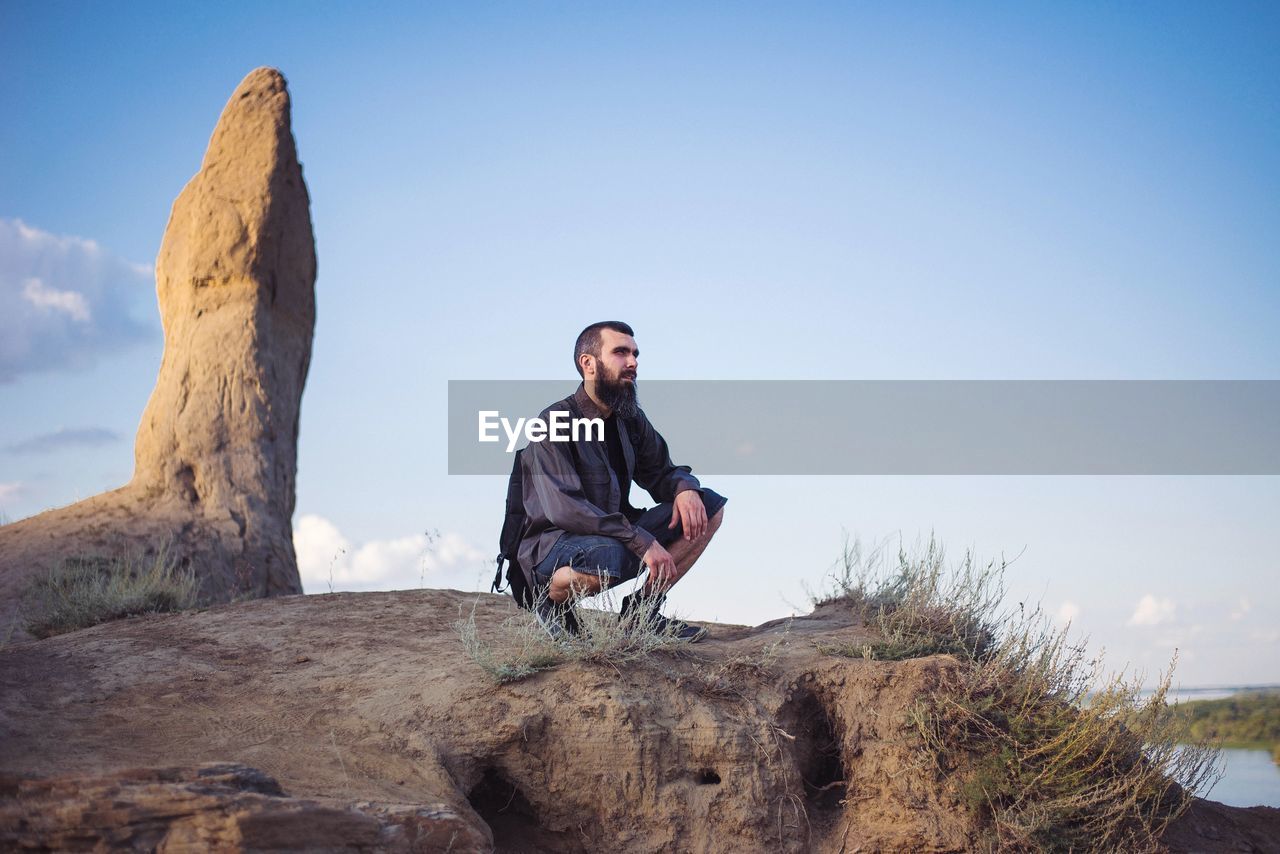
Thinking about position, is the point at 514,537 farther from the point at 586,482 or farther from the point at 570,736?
the point at 570,736

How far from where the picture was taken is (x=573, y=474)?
5.70 m

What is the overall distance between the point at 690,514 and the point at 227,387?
23.4 ft

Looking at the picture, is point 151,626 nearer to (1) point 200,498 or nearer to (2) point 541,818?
(2) point 541,818

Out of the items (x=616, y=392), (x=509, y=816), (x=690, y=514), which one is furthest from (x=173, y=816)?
(x=616, y=392)

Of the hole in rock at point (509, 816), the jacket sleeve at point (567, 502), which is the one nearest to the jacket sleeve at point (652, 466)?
the jacket sleeve at point (567, 502)

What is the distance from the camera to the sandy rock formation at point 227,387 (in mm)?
10398

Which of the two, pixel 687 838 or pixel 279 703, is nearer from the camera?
pixel 687 838

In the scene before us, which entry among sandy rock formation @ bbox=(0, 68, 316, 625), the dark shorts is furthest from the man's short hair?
sandy rock formation @ bbox=(0, 68, 316, 625)

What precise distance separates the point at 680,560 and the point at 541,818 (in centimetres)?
158

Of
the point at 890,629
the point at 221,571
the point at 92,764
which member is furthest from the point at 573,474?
the point at 221,571

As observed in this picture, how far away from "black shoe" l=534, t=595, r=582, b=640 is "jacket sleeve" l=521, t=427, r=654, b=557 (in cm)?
43

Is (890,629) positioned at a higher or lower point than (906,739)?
higher

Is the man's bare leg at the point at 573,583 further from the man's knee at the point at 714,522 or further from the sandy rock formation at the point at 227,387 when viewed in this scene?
the sandy rock formation at the point at 227,387

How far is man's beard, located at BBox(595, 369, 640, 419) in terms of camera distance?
235 inches
